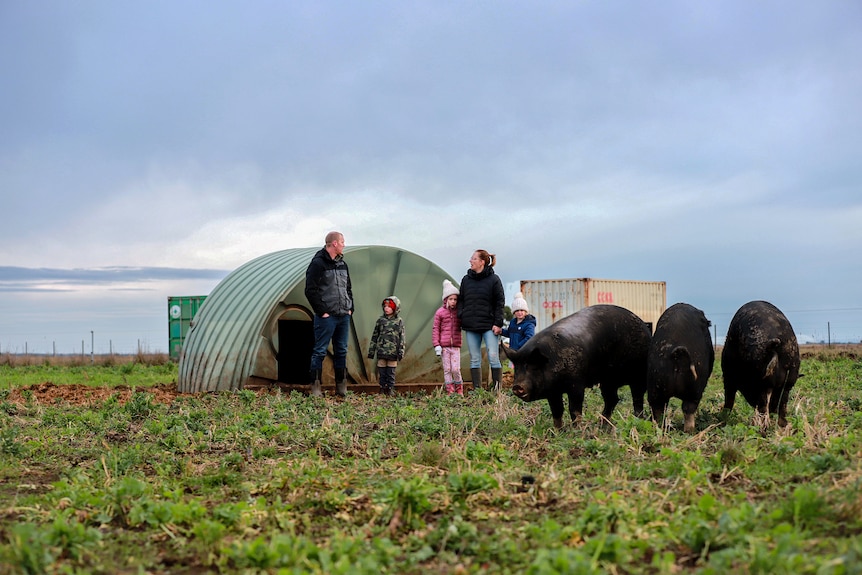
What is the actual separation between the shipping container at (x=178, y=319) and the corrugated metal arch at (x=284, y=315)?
1184cm

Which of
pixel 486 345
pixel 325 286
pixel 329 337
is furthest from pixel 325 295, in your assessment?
pixel 486 345

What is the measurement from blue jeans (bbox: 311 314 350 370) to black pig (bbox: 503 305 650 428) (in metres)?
5.05

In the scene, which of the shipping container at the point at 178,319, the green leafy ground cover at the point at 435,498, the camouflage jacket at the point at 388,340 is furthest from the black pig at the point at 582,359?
the shipping container at the point at 178,319

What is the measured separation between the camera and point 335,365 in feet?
42.3

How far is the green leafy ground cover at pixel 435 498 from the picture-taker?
399 cm

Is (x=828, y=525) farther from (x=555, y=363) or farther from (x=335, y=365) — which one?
(x=335, y=365)

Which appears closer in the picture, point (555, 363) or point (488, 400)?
point (555, 363)

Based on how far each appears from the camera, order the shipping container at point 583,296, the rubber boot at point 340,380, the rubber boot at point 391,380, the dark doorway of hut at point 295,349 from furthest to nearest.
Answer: the shipping container at point 583,296
the dark doorway of hut at point 295,349
the rubber boot at point 391,380
the rubber boot at point 340,380

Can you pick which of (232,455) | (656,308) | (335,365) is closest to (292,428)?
(232,455)

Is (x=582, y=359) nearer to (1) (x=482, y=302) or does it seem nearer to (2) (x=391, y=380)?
(1) (x=482, y=302)

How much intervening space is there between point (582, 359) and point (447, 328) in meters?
5.65

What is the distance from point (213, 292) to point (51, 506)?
11694 millimetres

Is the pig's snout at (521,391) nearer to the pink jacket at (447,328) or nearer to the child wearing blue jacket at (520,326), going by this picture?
the pink jacket at (447,328)

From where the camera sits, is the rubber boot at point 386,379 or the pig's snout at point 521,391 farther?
the rubber boot at point 386,379
